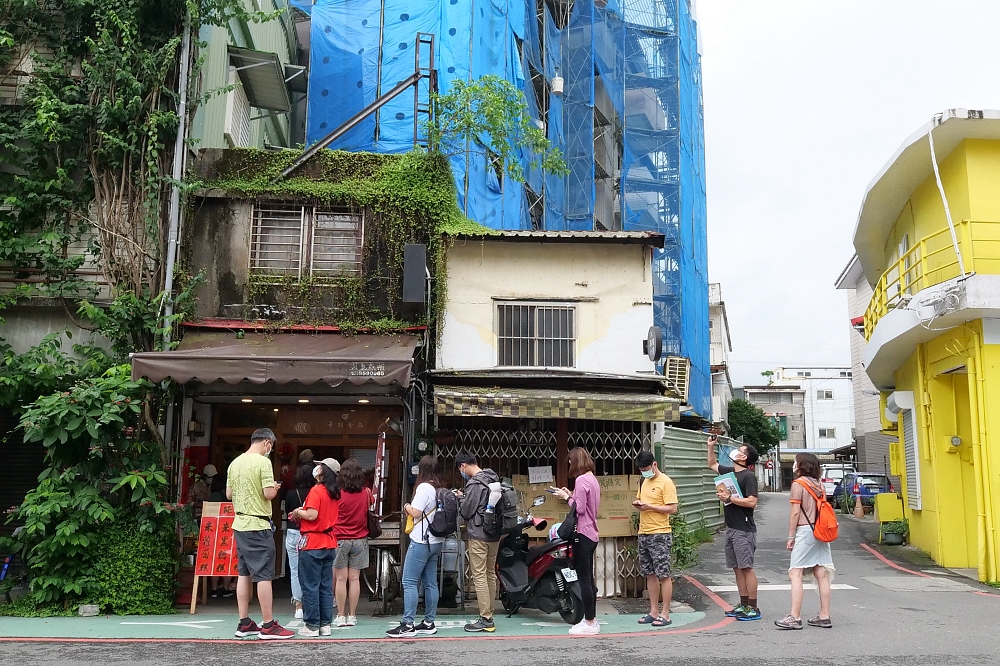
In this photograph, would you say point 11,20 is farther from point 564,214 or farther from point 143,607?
point 564,214

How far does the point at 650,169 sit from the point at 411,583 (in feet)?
62.0

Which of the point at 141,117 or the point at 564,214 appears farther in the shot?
the point at 564,214

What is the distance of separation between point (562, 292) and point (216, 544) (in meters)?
6.17

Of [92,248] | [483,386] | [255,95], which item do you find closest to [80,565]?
[92,248]

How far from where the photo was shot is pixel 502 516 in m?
8.45

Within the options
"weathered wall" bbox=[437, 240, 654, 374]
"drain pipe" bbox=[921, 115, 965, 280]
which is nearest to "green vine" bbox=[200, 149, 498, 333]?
"weathered wall" bbox=[437, 240, 654, 374]

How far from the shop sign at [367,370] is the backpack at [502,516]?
2143 millimetres

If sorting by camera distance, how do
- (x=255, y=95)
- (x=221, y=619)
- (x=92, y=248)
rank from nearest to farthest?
1. (x=221, y=619)
2. (x=92, y=248)
3. (x=255, y=95)

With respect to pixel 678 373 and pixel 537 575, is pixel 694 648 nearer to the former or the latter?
pixel 537 575

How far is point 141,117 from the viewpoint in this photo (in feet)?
→ 37.1

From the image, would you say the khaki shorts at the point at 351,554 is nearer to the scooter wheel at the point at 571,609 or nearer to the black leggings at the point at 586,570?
the scooter wheel at the point at 571,609

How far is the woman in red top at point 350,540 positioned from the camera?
8750 mm

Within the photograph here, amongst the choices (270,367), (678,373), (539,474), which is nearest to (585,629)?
(539,474)

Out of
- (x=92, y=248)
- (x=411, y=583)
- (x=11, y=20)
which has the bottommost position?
(x=411, y=583)
